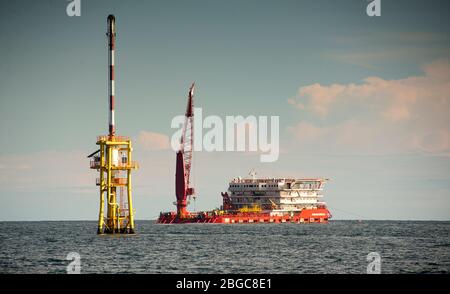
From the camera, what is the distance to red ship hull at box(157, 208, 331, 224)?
537ft

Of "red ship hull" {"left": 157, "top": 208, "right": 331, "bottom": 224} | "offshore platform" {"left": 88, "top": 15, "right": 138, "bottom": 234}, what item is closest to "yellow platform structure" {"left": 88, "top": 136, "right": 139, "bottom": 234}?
"offshore platform" {"left": 88, "top": 15, "right": 138, "bottom": 234}

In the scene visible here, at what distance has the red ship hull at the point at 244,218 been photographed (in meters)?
164

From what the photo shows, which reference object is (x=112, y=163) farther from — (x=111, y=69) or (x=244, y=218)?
(x=244, y=218)

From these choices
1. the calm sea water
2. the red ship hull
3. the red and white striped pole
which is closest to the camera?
the calm sea water

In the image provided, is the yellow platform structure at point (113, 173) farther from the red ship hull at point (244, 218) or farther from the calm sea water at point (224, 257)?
the red ship hull at point (244, 218)

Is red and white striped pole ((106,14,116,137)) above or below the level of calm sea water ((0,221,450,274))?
above

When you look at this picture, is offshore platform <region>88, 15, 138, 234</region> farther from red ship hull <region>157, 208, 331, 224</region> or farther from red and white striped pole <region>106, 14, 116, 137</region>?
red ship hull <region>157, 208, 331, 224</region>

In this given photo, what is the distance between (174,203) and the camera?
533 feet

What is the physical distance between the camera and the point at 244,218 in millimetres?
166375

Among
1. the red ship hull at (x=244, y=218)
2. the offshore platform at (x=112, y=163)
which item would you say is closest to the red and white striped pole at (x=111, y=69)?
the offshore platform at (x=112, y=163)
